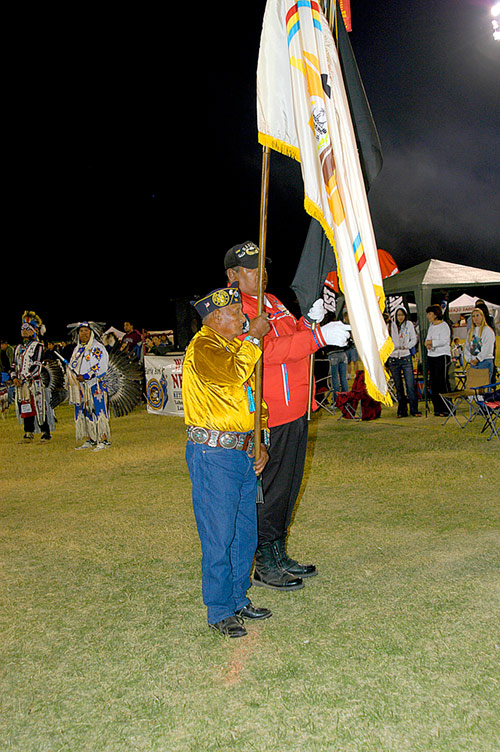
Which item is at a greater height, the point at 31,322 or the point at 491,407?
the point at 31,322

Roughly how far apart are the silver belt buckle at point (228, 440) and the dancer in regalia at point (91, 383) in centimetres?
672

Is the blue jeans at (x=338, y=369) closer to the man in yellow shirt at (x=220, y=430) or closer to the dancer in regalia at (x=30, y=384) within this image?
the dancer in regalia at (x=30, y=384)

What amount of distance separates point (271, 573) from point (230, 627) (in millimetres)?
665

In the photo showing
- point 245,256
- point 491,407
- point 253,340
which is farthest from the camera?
point 491,407

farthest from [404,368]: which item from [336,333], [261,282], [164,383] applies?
[261,282]

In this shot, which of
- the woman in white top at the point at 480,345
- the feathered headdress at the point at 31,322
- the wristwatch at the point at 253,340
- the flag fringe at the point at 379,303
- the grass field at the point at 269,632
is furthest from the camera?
the feathered headdress at the point at 31,322

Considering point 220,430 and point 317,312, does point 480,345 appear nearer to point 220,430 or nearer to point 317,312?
point 317,312

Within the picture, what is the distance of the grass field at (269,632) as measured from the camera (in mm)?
2322

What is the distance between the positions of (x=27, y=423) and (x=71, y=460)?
2541 millimetres

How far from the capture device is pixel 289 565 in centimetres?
380

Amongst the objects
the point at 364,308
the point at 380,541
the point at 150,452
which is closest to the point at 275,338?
the point at 364,308

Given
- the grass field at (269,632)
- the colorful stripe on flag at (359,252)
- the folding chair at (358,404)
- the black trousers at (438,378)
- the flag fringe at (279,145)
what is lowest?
the grass field at (269,632)

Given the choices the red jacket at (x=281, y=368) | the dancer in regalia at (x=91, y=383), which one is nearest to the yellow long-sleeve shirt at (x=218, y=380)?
the red jacket at (x=281, y=368)

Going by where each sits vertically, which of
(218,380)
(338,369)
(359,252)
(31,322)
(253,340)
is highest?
(31,322)
